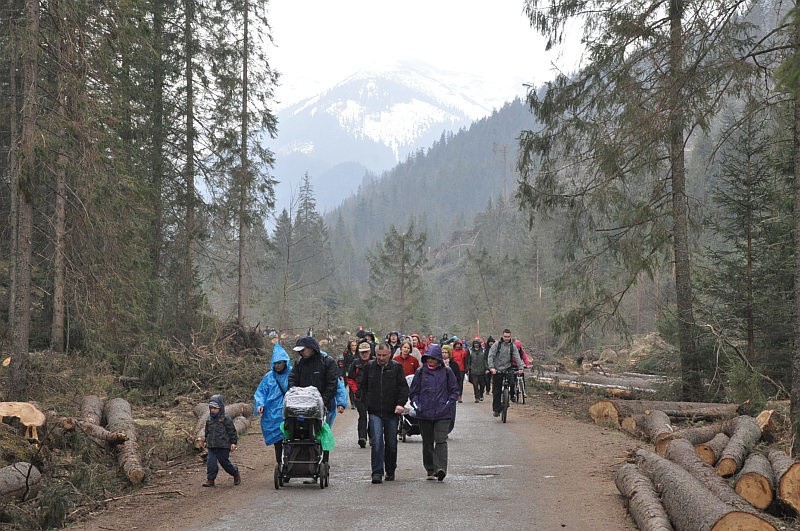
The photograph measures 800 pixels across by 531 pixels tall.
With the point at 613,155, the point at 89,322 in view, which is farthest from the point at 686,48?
the point at 89,322

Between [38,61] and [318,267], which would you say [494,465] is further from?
[318,267]

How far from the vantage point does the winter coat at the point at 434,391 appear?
10250mm

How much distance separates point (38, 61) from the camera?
1413 cm

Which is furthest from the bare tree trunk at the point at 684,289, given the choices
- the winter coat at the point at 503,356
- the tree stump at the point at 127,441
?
the tree stump at the point at 127,441

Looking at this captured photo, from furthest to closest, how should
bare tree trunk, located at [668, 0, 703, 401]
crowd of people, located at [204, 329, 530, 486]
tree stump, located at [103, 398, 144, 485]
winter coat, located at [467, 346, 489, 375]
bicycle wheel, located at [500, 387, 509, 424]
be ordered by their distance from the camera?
winter coat, located at [467, 346, 489, 375], bicycle wheel, located at [500, 387, 509, 424], bare tree trunk, located at [668, 0, 703, 401], tree stump, located at [103, 398, 144, 485], crowd of people, located at [204, 329, 530, 486]

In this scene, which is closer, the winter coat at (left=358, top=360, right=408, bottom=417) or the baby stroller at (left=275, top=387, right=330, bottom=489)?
the baby stroller at (left=275, top=387, right=330, bottom=489)

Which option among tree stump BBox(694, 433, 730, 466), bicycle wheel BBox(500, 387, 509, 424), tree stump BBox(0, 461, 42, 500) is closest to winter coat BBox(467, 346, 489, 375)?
bicycle wheel BBox(500, 387, 509, 424)

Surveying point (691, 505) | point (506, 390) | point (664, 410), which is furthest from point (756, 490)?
point (506, 390)

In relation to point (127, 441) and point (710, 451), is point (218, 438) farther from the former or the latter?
point (710, 451)

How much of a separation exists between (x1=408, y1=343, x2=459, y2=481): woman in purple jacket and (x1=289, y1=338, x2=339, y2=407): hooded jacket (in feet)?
3.75

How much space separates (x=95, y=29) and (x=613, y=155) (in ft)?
33.5

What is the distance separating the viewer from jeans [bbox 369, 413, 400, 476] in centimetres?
999

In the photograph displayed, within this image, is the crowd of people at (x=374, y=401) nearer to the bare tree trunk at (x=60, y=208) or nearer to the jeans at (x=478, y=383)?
the bare tree trunk at (x=60, y=208)

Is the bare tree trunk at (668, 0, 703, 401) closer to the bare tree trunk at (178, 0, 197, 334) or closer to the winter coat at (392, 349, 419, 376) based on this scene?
the winter coat at (392, 349, 419, 376)
